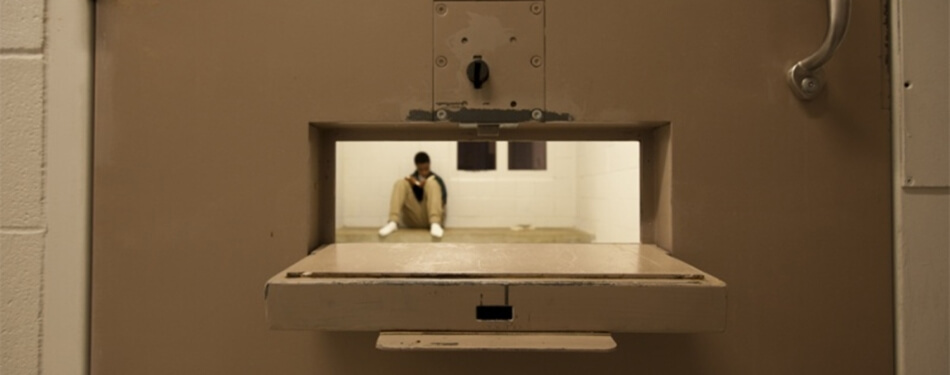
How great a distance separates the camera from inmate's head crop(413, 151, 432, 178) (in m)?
3.61

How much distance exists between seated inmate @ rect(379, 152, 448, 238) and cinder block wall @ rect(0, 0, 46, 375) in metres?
2.72

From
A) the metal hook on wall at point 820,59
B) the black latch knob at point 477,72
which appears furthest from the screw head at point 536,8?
the metal hook on wall at point 820,59

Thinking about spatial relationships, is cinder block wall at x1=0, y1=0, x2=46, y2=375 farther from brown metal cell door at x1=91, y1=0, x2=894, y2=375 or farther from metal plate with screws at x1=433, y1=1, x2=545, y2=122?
metal plate with screws at x1=433, y1=1, x2=545, y2=122

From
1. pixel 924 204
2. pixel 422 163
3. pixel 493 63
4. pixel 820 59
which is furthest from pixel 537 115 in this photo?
pixel 422 163

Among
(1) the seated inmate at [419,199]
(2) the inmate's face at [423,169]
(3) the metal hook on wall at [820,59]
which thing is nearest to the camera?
(3) the metal hook on wall at [820,59]

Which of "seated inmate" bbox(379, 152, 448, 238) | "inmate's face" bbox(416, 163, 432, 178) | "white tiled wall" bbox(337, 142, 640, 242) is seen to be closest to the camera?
"seated inmate" bbox(379, 152, 448, 238)

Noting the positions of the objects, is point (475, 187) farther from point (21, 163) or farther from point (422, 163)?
point (21, 163)

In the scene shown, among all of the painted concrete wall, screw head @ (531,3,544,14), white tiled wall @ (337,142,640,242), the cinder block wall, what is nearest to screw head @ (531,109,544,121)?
screw head @ (531,3,544,14)

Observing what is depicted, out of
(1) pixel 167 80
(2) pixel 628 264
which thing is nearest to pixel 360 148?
(1) pixel 167 80

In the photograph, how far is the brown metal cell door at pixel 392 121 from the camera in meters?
0.75

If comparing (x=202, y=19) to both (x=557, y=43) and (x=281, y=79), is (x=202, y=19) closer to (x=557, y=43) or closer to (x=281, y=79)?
(x=281, y=79)

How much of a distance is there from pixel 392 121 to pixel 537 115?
0.22 m

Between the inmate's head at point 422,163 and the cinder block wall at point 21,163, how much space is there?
2.88 m

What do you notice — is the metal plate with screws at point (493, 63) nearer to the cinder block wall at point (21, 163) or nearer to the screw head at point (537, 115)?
the screw head at point (537, 115)
